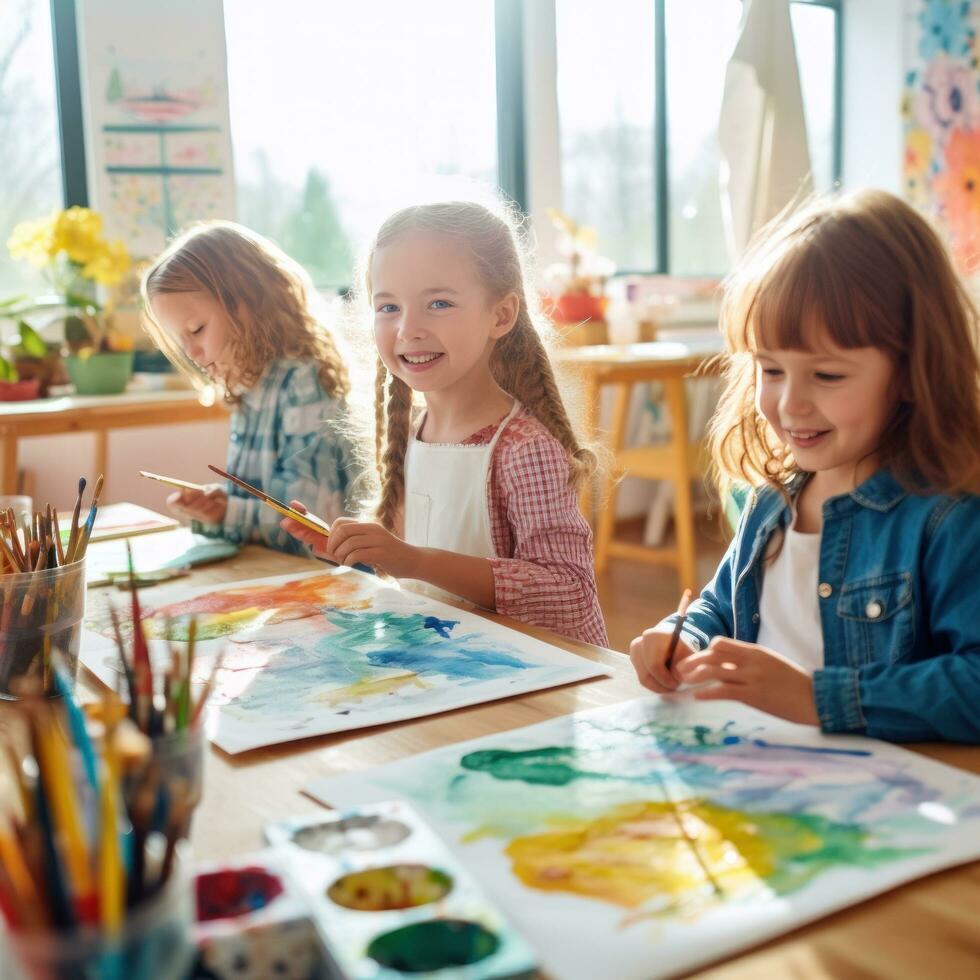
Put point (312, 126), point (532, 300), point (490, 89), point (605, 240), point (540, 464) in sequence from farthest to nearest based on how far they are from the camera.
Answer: point (605, 240), point (490, 89), point (312, 126), point (532, 300), point (540, 464)

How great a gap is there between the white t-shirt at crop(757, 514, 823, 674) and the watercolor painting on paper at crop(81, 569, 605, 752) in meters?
0.21

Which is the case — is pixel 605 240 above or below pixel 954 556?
above

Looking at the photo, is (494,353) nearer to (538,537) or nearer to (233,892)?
(538,537)

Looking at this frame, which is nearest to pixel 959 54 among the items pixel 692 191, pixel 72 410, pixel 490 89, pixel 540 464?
pixel 692 191

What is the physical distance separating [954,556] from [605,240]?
372 centimetres

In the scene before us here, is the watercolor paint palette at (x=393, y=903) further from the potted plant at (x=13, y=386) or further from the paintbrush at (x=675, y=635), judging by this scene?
the potted plant at (x=13, y=386)

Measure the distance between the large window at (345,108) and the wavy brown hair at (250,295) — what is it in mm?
1522

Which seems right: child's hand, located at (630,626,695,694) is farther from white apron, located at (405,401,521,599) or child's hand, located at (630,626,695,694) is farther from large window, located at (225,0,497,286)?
large window, located at (225,0,497,286)

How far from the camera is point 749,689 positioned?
775 millimetres

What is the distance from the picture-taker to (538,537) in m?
1.30

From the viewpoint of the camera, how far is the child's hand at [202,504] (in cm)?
161

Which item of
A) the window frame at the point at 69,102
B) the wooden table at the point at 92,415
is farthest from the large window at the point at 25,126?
the wooden table at the point at 92,415

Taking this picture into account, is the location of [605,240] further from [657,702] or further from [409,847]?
[409,847]

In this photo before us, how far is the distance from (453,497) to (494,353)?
20 centimetres
